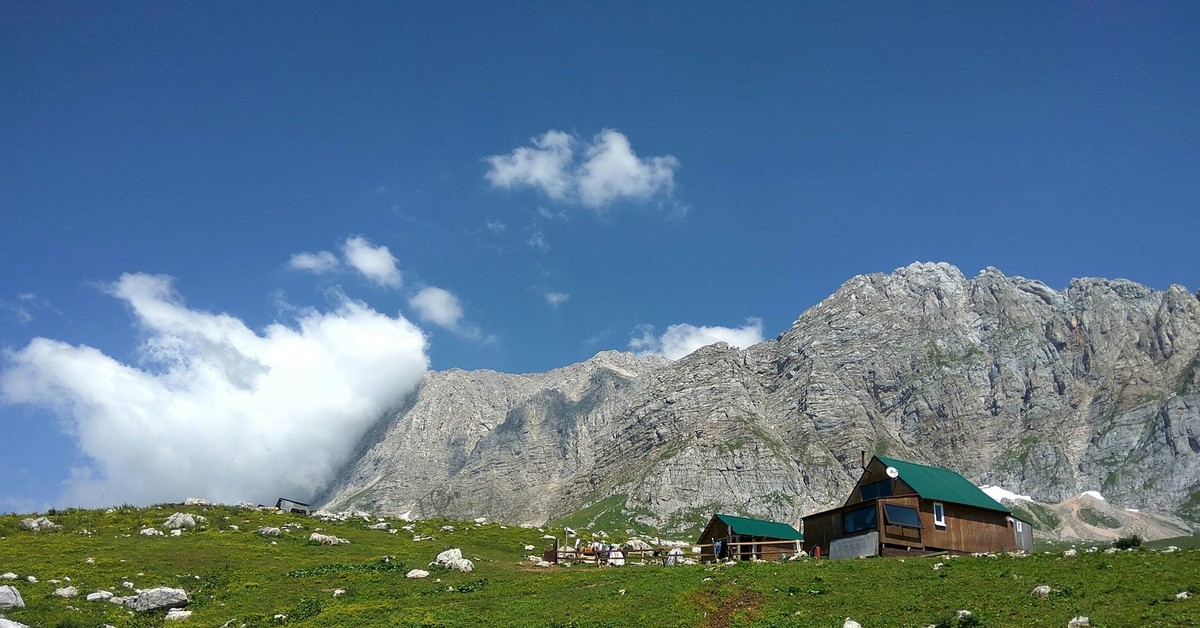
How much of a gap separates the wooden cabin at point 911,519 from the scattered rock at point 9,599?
2048 inches

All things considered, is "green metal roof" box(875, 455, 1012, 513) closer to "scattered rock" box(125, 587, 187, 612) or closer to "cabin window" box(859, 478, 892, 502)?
"cabin window" box(859, 478, 892, 502)

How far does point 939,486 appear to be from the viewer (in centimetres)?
6744

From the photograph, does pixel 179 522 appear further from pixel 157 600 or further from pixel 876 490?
pixel 876 490

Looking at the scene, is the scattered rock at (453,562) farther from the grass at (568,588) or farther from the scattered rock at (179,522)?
the scattered rock at (179,522)

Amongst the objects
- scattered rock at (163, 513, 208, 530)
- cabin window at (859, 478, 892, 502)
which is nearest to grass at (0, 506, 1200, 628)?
scattered rock at (163, 513, 208, 530)

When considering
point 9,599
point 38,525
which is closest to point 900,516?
point 9,599

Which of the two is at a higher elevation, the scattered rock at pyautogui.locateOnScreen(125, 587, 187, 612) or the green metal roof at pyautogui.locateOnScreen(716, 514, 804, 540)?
the green metal roof at pyautogui.locateOnScreen(716, 514, 804, 540)

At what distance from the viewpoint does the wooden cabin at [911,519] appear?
207 ft

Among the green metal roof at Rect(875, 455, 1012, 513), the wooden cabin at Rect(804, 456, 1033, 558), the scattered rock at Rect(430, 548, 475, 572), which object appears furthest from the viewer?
the green metal roof at Rect(875, 455, 1012, 513)

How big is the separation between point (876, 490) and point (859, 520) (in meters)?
4.36

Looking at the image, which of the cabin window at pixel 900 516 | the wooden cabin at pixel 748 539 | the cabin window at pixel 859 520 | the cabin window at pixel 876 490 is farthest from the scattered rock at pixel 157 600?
the cabin window at pixel 876 490

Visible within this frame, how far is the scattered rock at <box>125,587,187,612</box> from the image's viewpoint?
4175 cm

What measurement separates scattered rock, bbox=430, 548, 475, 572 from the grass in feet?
2.96

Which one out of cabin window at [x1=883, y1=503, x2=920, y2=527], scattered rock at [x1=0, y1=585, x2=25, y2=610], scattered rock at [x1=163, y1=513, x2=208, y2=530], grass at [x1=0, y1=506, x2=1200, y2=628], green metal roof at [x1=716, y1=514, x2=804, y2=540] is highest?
cabin window at [x1=883, y1=503, x2=920, y2=527]
